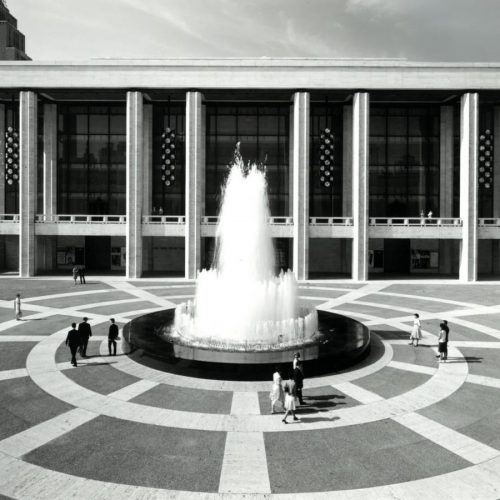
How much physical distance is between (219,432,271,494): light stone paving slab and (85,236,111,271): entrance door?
44210mm

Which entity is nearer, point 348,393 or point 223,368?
point 348,393

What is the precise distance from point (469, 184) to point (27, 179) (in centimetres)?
4410

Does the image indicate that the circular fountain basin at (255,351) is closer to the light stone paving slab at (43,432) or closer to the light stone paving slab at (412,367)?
the light stone paving slab at (412,367)

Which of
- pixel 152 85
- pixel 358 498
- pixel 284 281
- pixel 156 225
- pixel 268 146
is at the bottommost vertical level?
pixel 358 498

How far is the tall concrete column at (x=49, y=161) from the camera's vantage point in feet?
157

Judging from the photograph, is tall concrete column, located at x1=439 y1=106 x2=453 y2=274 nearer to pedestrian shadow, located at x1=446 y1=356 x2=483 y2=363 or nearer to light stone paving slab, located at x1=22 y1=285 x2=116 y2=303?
pedestrian shadow, located at x1=446 y1=356 x2=483 y2=363

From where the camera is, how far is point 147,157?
159ft

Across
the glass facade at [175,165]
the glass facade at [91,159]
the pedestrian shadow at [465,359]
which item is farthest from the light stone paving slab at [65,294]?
the pedestrian shadow at [465,359]

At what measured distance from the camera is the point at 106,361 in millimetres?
17000

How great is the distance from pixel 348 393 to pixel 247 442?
4554 millimetres

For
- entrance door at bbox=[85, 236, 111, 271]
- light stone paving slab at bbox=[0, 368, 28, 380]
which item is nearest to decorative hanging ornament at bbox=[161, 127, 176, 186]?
entrance door at bbox=[85, 236, 111, 271]

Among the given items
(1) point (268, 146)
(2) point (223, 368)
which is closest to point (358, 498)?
(2) point (223, 368)

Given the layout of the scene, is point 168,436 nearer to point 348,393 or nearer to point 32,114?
point 348,393

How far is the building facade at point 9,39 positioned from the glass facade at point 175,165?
49.2 m
